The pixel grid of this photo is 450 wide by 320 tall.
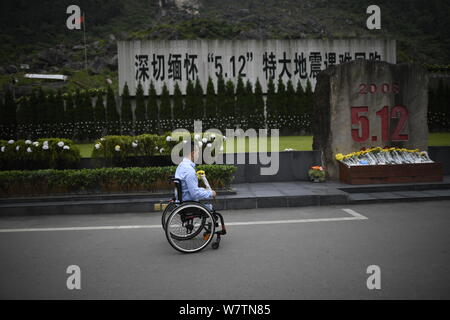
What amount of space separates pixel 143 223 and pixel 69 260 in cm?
214

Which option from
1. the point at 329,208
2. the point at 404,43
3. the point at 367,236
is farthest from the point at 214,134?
the point at 404,43

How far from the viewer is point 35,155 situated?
9602 mm

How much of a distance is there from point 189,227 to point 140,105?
55.2ft

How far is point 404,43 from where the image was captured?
53562mm

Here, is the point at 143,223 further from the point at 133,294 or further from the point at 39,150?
the point at 39,150

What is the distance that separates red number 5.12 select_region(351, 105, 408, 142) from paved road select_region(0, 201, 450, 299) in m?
3.65

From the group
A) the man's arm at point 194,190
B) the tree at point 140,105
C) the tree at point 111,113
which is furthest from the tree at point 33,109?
the man's arm at point 194,190

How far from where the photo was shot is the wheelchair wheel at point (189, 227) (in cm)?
507

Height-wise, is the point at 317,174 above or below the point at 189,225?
above

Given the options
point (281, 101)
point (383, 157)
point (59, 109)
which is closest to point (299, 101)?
point (281, 101)

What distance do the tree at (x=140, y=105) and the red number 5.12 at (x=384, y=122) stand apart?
13483mm

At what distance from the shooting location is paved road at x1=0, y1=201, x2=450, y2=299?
3.85m

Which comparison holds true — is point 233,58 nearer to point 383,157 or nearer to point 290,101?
point 290,101

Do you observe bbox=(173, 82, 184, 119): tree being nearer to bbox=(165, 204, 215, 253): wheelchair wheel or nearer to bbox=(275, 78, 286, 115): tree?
bbox=(275, 78, 286, 115): tree
